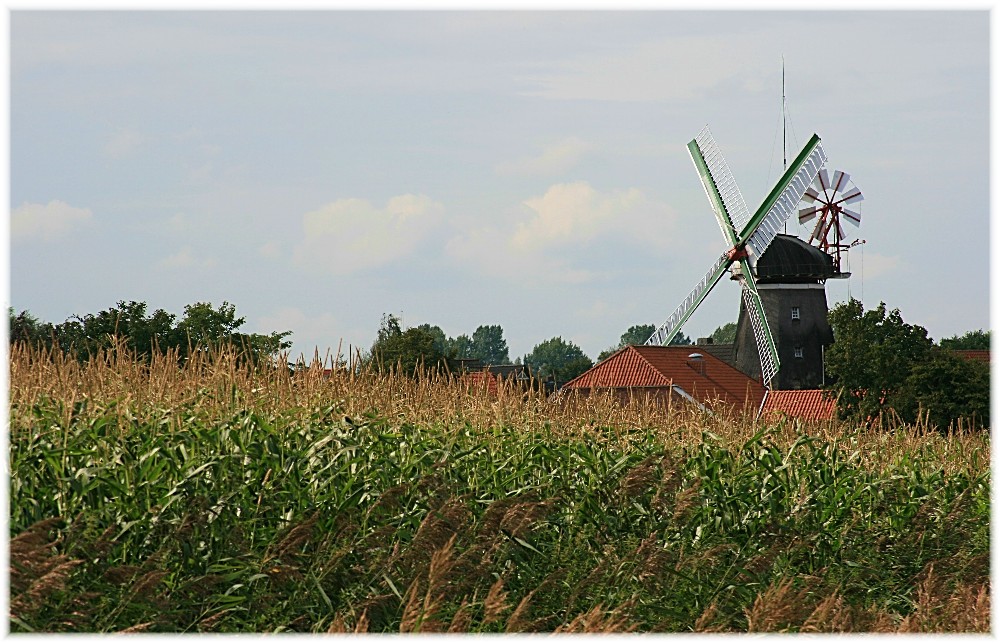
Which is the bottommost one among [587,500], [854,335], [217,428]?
[587,500]

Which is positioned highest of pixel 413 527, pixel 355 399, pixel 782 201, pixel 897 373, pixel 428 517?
pixel 782 201

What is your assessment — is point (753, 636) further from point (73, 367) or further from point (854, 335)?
point (854, 335)

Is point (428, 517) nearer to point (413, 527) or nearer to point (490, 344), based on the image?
point (413, 527)

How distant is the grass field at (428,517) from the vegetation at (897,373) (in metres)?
22.1

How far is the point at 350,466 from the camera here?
7.93 m

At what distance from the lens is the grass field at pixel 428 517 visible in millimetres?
6641

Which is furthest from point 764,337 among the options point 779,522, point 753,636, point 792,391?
point 753,636

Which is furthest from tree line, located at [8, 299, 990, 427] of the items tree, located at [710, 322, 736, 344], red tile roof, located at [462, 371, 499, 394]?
tree, located at [710, 322, 736, 344]

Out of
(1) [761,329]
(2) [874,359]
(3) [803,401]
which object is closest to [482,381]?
(2) [874,359]

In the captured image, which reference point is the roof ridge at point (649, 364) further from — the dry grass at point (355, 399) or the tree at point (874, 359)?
the dry grass at point (355, 399)

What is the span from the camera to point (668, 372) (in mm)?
41344

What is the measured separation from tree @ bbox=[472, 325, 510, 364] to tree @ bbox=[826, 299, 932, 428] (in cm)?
12374

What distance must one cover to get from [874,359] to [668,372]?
26.1ft

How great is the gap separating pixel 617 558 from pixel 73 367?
4.72 m
